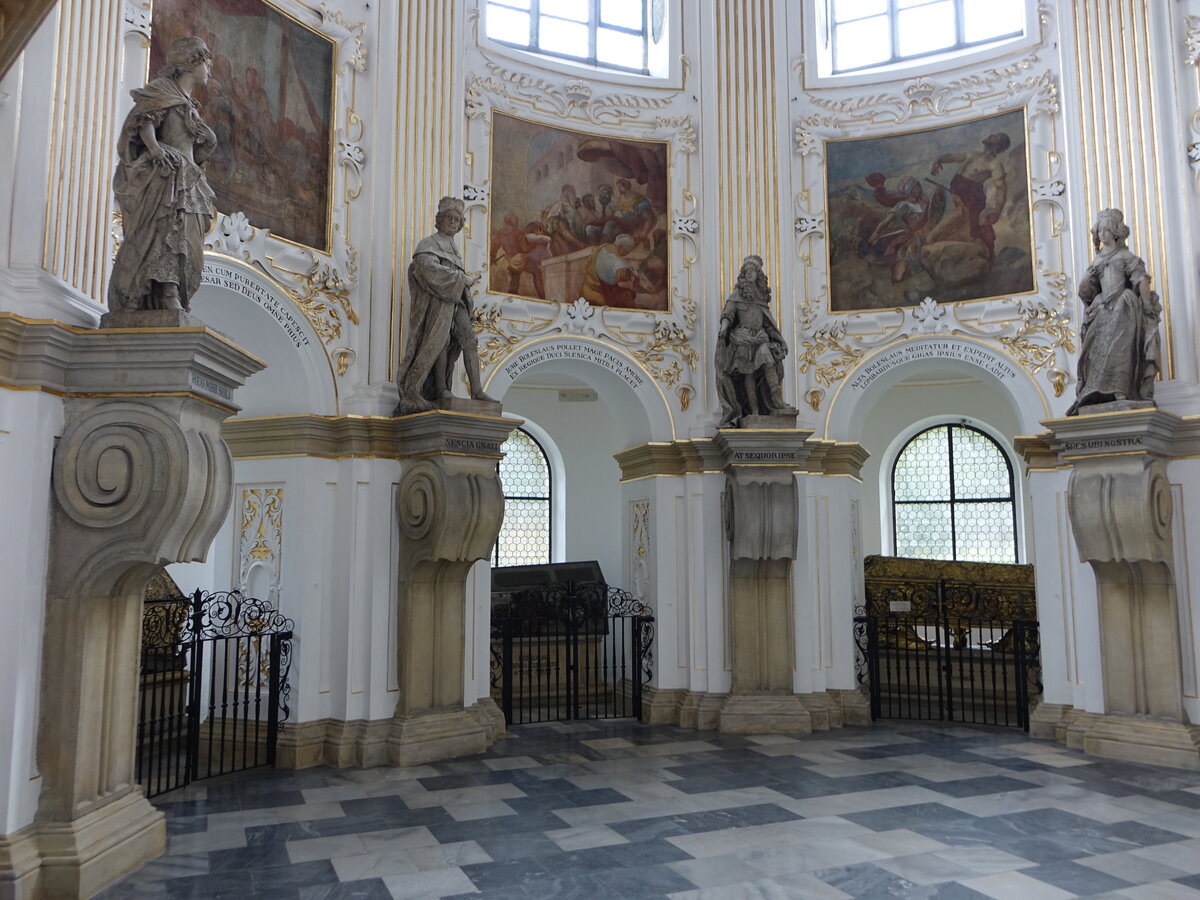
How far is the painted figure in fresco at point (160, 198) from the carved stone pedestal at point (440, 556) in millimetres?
3274

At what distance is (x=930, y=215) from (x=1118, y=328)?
3.00m

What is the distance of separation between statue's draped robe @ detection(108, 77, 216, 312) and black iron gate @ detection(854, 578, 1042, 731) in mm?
8224

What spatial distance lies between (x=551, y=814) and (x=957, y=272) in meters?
7.61

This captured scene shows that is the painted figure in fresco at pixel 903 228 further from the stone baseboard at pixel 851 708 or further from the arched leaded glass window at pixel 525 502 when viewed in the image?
the arched leaded glass window at pixel 525 502

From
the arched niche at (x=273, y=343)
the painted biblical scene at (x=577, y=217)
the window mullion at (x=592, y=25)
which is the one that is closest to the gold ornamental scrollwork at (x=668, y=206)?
the painted biblical scene at (x=577, y=217)

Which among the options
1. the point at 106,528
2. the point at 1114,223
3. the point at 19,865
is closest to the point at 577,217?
the point at 1114,223

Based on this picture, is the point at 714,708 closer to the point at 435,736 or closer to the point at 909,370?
the point at 435,736

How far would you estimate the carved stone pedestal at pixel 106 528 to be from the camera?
5527mm

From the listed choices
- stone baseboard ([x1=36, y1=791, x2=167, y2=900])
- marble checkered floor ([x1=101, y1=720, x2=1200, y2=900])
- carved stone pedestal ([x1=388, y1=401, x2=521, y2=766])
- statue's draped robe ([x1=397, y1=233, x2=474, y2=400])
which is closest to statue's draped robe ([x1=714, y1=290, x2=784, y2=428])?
carved stone pedestal ([x1=388, y1=401, x2=521, y2=766])

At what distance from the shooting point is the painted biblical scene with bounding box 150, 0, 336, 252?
336 inches

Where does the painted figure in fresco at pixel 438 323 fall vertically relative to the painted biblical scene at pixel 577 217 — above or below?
below

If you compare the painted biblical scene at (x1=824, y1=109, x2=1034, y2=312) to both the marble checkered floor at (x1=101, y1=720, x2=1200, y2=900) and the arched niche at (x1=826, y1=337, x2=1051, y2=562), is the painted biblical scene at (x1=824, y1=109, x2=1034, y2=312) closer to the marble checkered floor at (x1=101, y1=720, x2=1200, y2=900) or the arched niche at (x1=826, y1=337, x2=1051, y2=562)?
the arched niche at (x1=826, y1=337, x2=1051, y2=562)

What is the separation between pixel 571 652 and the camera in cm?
1294

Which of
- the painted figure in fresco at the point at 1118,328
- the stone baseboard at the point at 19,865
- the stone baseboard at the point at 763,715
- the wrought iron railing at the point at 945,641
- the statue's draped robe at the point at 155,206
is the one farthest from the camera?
the wrought iron railing at the point at 945,641
